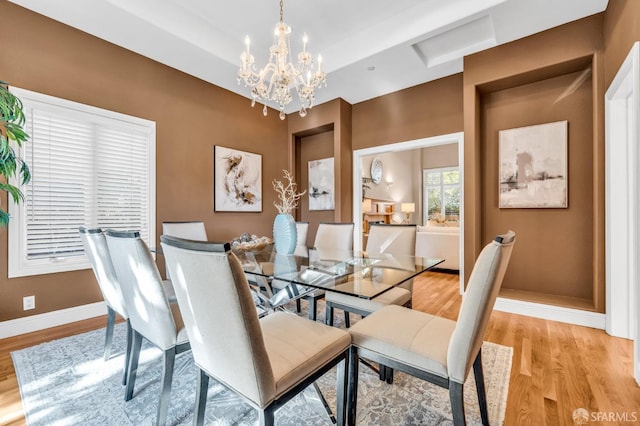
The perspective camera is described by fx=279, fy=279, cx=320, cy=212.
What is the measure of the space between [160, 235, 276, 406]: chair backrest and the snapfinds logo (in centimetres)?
169

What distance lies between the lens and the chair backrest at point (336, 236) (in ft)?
9.89

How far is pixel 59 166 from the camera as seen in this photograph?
278 centimetres

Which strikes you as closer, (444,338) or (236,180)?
(444,338)

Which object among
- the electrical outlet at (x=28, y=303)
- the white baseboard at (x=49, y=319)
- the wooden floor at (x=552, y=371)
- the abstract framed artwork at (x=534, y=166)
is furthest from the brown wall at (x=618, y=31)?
the electrical outlet at (x=28, y=303)

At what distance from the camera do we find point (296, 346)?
1229mm

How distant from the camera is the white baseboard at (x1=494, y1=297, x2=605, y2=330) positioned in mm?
2637

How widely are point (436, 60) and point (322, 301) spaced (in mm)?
3372

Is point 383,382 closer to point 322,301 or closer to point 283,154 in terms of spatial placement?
point 322,301

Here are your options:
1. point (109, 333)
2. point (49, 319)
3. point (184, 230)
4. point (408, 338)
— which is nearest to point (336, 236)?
point (184, 230)

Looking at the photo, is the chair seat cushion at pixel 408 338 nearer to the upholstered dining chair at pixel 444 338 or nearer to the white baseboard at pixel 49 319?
the upholstered dining chair at pixel 444 338

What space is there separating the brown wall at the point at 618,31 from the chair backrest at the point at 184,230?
3954mm

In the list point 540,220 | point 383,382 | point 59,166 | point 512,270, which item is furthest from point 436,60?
point 59,166

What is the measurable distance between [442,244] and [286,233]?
3421 millimetres

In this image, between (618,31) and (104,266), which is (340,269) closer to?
(104,266)
